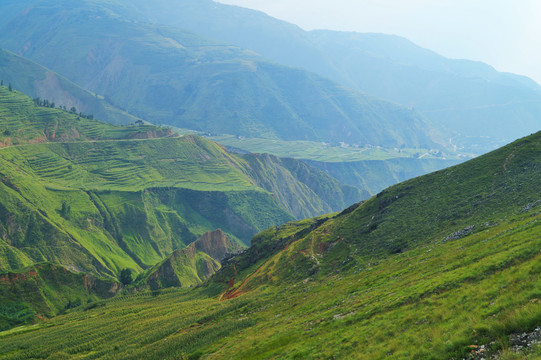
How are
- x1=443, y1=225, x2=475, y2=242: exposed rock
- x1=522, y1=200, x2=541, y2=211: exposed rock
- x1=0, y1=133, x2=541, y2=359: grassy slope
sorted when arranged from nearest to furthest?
x1=0, y1=133, x2=541, y2=359: grassy slope, x1=522, y1=200, x2=541, y2=211: exposed rock, x1=443, y1=225, x2=475, y2=242: exposed rock

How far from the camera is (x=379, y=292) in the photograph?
57.9 m

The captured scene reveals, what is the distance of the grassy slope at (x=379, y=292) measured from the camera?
37.2 meters

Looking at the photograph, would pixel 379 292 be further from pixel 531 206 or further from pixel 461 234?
pixel 531 206

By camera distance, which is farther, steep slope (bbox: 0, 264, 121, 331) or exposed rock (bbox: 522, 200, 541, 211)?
steep slope (bbox: 0, 264, 121, 331)

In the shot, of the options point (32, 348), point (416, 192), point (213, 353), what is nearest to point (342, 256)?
point (416, 192)

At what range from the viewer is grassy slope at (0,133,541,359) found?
3725cm

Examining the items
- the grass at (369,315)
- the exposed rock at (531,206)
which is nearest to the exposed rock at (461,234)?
the grass at (369,315)

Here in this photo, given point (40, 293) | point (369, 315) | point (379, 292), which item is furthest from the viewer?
point (40, 293)

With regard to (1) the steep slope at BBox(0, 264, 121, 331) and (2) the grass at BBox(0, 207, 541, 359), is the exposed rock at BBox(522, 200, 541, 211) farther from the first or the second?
(1) the steep slope at BBox(0, 264, 121, 331)

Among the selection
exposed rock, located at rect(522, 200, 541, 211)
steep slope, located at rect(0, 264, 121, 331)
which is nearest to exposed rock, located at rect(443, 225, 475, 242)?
exposed rock, located at rect(522, 200, 541, 211)

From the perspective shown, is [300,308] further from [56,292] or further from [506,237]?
[56,292]

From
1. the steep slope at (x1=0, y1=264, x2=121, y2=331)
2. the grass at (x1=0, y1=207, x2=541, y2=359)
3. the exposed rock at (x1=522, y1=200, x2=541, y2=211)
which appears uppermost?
the exposed rock at (x1=522, y1=200, x2=541, y2=211)

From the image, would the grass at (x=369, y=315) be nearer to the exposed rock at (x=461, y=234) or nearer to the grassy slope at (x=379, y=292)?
the grassy slope at (x=379, y=292)

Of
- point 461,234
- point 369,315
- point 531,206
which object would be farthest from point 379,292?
point 531,206
